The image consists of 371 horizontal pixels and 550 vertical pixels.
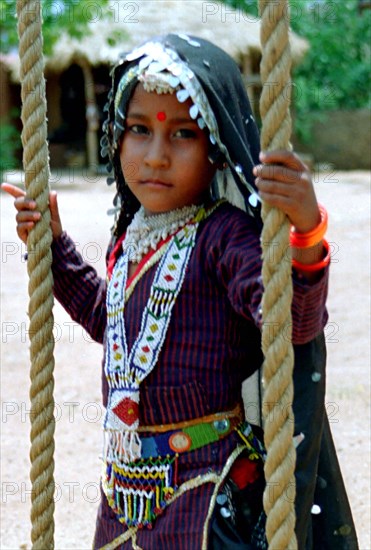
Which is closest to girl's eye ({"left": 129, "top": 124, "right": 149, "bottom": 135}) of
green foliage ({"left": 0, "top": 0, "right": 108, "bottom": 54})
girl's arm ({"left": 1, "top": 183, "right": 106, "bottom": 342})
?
girl's arm ({"left": 1, "top": 183, "right": 106, "bottom": 342})

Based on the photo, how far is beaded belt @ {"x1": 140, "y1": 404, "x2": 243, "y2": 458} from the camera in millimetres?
1712

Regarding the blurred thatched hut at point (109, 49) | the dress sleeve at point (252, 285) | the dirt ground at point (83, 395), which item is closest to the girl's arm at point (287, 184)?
the dress sleeve at point (252, 285)

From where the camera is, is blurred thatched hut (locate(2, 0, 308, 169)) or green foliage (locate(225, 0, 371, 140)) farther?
green foliage (locate(225, 0, 371, 140))

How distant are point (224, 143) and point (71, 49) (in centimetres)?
1399

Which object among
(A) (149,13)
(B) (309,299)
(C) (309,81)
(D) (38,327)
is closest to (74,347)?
(D) (38,327)

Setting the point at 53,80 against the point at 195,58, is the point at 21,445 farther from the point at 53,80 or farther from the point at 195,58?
the point at 53,80

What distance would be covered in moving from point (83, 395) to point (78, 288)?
2.53 meters

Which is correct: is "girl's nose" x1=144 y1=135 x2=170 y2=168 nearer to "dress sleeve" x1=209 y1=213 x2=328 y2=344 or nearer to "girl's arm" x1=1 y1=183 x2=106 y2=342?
"dress sleeve" x1=209 y1=213 x2=328 y2=344

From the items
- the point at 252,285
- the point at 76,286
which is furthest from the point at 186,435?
the point at 76,286

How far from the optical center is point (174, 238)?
69.6 inches

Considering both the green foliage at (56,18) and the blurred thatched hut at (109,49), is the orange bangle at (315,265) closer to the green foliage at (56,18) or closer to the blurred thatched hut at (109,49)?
the green foliage at (56,18)

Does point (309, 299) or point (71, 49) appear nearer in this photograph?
point (309, 299)

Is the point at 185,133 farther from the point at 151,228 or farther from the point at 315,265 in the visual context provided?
the point at 315,265

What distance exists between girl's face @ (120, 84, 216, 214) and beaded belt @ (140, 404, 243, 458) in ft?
1.30
